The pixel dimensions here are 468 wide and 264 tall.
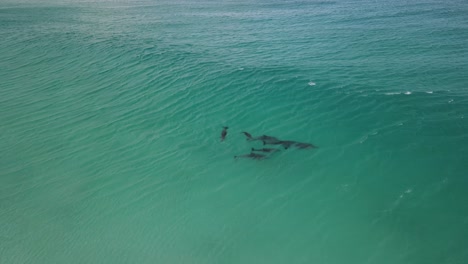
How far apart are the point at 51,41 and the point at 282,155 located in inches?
1658

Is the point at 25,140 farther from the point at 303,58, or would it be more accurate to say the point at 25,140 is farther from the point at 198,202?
the point at 303,58

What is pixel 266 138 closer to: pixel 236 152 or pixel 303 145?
pixel 236 152

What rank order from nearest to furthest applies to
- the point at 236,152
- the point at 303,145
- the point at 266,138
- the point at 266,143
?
the point at 303,145
the point at 236,152
the point at 266,143
the point at 266,138

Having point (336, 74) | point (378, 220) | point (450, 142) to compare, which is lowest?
point (378, 220)

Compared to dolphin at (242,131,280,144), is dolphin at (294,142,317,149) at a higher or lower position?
lower

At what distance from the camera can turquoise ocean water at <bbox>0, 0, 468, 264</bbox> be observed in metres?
15.2

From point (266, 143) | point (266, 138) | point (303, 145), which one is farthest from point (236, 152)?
point (303, 145)

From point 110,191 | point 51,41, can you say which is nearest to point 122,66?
point 51,41

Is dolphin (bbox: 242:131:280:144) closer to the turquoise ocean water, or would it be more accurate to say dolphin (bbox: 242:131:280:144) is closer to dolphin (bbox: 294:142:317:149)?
the turquoise ocean water

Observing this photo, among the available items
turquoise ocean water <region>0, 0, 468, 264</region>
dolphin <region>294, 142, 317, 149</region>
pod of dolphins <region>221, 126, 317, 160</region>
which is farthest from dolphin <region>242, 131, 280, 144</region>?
dolphin <region>294, 142, 317, 149</region>

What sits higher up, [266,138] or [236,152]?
[266,138]

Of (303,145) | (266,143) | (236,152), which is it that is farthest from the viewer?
(266,143)

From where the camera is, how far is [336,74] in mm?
31609

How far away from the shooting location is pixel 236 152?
21141 millimetres
